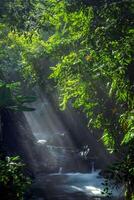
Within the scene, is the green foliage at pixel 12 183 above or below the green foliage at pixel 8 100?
below

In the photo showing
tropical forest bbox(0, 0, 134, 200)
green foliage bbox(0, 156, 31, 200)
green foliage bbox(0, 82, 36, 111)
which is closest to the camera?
tropical forest bbox(0, 0, 134, 200)

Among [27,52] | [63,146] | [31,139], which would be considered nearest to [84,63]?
[27,52]

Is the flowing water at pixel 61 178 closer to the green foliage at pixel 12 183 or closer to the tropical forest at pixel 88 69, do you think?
the tropical forest at pixel 88 69

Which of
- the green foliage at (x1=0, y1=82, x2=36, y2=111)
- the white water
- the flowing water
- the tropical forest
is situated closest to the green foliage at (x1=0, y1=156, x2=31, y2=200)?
the tropical forest

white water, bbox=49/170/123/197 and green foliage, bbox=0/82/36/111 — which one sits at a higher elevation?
green foliage, bbox=0/82/36/111

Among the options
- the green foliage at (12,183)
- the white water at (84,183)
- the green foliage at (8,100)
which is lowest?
the green foliage at (12,183)

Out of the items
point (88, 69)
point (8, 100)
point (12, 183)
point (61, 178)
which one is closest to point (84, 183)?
point (61, 178)

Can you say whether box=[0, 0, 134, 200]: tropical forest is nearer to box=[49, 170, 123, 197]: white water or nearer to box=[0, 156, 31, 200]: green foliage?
box=[0, 156, 31, 200]: green foliage

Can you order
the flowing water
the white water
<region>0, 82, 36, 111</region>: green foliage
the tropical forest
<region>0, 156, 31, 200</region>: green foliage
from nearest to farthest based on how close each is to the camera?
1. the tropical forest
2. <region>0, 156, 31, 200</region>: green foliage
3. <region>0, 82, 36, 111</region>: green foliage
4. the flowing water
5. the white water

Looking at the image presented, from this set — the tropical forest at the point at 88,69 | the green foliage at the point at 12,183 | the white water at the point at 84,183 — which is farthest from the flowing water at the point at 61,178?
the green foliage at the point at 12,183

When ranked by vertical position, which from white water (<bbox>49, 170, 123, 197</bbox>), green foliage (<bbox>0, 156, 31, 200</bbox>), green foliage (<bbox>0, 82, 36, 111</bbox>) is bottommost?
green foliage (<bbox>0, 156, 31, 200</bbox>)

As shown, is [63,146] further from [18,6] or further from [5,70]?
[18,6]

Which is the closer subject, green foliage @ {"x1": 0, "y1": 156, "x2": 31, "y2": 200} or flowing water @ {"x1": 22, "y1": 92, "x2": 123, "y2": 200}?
green foliage @ {"x1": 0, "y1": 156, "x2": 31, "y2": 200}

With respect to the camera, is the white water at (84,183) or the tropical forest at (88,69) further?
the white water at (84,183)
